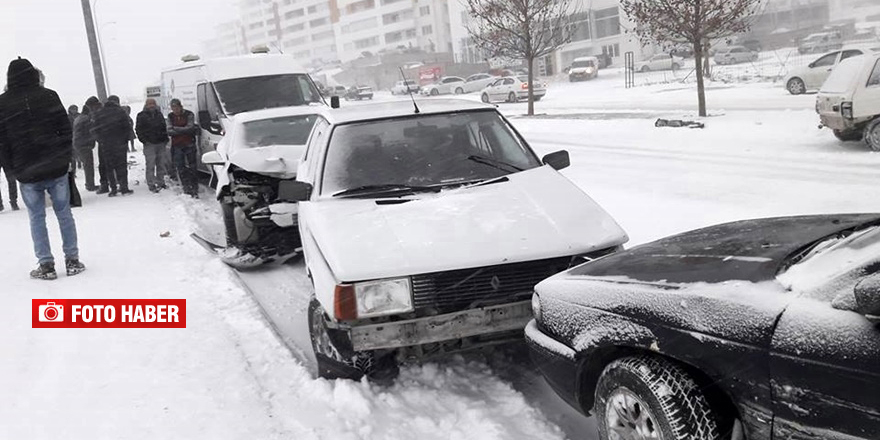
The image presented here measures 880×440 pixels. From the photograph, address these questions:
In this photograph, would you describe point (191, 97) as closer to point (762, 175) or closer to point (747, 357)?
point (762, 175)

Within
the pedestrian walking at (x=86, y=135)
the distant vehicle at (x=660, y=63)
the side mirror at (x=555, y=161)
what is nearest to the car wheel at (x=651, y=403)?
the side mirror at (x=555, y=161)

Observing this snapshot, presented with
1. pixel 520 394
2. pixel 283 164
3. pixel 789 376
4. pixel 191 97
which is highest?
pixel 191 97

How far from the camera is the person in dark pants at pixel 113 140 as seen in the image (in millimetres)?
12602

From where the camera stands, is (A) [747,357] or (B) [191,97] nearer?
(A) [747,357]

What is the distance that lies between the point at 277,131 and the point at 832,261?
8.28 m

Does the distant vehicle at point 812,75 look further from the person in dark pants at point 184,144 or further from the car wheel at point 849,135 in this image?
the person in dark pants at point 184,144

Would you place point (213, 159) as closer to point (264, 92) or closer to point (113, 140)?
point (264, 92)

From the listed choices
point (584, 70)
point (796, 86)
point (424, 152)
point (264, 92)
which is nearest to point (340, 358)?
point (424, 152)

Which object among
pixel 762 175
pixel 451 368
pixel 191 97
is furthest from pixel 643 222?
pixel 191 97

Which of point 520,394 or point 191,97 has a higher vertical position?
point 191,97

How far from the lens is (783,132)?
14.8 meters

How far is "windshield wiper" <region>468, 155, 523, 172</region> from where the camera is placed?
528cm

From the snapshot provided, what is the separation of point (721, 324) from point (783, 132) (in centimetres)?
1386

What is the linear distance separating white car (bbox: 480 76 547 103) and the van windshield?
79.6 ft
